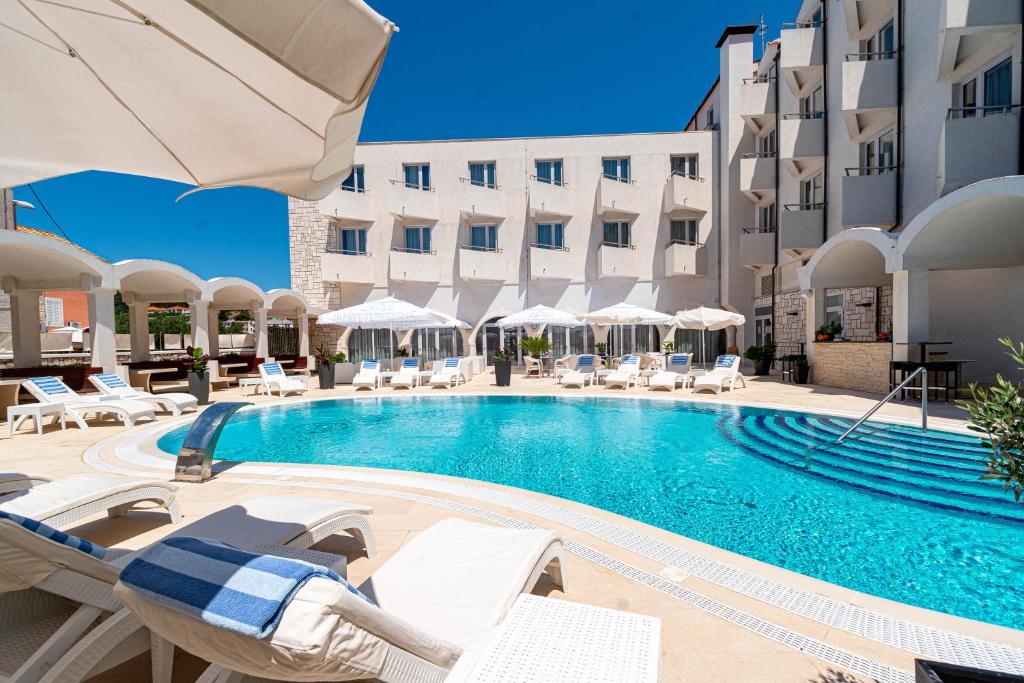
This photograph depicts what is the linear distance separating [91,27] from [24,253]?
1281 cm

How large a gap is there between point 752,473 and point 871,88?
12.7 metres

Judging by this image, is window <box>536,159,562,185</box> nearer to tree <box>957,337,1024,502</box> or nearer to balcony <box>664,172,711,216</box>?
balcony <box>664,172,711,216</box>

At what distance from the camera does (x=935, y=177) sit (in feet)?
38.3

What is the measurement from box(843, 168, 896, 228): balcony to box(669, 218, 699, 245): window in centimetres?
819

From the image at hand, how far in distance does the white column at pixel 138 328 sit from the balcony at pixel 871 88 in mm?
22732

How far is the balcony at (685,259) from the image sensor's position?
20.4 meters

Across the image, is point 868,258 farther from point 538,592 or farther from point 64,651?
point 64,651

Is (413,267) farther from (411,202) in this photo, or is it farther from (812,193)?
(812,193)

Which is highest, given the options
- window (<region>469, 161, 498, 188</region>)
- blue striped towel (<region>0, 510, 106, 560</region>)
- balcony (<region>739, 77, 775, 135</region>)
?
balcony (<region>739, 77, 775, 135</region>)

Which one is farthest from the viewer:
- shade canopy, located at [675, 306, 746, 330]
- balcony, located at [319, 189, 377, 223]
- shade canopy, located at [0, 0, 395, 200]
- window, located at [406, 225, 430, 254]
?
window, located at [406, 225, 430, 254]

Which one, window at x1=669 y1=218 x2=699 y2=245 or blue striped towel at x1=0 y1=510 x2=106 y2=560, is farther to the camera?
window at x1=669 y1=218 x2=699 y2=245

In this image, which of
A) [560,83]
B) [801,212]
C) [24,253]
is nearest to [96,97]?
[24,253]

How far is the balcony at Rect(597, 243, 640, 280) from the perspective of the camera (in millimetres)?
20531

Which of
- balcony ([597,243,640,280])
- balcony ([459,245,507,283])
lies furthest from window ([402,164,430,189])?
balcony ([597,243,640,280])
